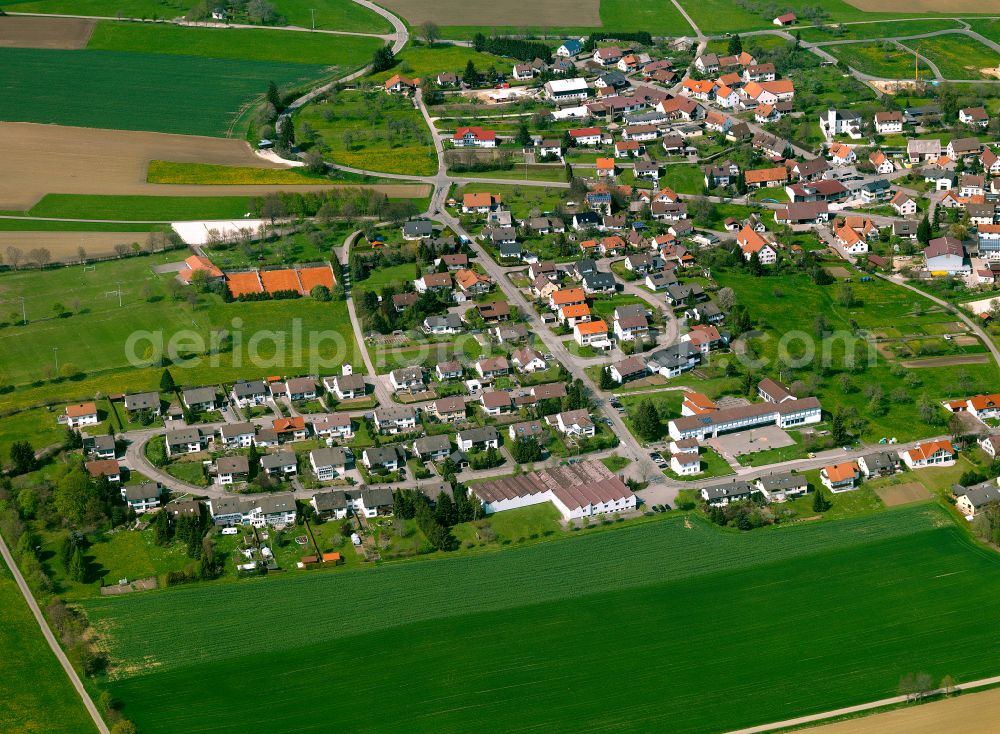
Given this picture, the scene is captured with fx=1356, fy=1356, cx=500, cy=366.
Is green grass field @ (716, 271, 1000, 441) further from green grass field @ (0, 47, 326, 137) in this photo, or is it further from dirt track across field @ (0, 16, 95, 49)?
dirt track across field @ (0, 16, 95, 49)

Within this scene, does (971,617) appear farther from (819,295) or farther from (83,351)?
(83,351)

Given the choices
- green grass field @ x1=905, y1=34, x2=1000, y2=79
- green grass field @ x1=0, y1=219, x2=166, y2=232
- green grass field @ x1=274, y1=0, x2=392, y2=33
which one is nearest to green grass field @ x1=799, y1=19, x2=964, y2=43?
green grass field @ x1=905, y1=34, x2=1000, y2=79

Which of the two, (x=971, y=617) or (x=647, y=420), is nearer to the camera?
(x=971, y=617)

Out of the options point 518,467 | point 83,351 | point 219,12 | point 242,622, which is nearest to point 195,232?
point 83,351

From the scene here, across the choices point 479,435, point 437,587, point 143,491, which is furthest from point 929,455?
point 143,491

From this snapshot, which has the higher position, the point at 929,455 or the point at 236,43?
the point at 236,43

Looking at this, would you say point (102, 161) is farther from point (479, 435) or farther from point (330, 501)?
point (330, 501)
